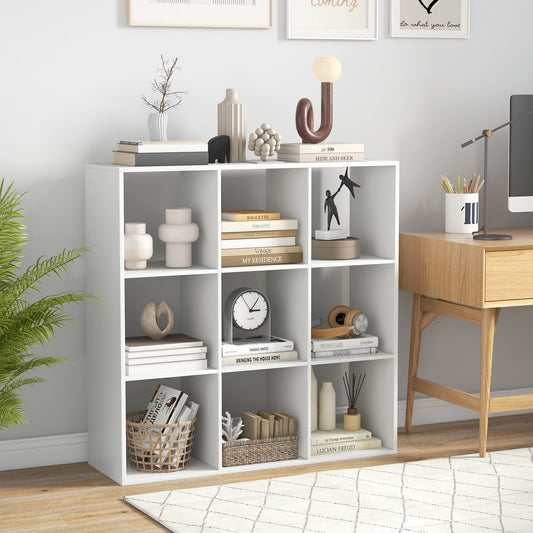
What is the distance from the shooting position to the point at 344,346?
Result: 3701 millimetres

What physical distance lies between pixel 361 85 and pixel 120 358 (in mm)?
1430

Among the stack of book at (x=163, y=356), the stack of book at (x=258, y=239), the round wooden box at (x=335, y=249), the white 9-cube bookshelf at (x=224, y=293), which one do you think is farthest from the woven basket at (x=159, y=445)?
the round wooden box at (x=335, y=249)

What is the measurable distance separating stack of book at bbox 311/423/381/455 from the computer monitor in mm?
1023

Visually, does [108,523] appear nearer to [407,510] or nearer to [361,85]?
[407,510]

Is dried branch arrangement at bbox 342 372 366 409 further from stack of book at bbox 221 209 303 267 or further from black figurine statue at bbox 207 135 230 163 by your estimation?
black figurine statue at bbox 207 135 230 163

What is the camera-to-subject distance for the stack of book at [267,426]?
3613 mm

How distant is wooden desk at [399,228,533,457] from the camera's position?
354cm

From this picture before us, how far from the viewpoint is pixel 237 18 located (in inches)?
147

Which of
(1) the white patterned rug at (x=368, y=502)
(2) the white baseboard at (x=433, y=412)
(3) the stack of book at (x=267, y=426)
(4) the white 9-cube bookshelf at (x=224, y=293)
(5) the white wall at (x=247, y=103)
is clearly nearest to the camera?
(1) the white patterned rug at (x=368, y=502)

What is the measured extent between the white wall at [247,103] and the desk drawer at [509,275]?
632 millimetres

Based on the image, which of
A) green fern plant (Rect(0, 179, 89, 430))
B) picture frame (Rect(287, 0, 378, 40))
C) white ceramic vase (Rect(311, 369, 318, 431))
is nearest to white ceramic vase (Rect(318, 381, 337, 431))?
white ceramic vase (Rect(311, 369, 318, 431))

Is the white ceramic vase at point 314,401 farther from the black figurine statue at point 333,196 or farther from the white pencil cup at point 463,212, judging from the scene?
the white pencil cup at point 463,212

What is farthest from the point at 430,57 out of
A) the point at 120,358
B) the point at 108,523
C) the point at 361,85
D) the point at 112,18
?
the point at 108,523

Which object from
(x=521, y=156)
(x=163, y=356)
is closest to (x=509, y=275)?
(x=521, y=156)
